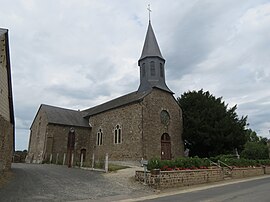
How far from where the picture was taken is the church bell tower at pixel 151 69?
3083 cm

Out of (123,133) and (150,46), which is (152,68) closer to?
(150,46)

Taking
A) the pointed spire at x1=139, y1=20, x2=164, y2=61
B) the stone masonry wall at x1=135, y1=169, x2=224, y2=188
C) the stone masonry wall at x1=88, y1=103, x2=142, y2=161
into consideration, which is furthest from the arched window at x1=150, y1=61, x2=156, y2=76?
the stone masonry wall at x1=135, y1=169, x2=224, y2=188

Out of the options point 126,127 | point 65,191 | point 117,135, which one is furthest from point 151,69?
point 65,191

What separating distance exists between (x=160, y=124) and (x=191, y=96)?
7211 mm

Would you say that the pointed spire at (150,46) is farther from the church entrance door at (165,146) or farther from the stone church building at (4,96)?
the stone church building at (4,96)

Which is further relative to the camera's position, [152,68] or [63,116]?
[63,116]

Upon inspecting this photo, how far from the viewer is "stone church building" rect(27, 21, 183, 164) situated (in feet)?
89.3

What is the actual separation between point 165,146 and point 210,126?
5824 millimetres

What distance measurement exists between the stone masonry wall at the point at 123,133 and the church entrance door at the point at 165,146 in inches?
133

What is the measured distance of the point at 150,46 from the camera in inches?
1319


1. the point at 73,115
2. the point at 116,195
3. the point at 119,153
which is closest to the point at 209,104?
the point at 119,153

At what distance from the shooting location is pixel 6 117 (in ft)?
54.0

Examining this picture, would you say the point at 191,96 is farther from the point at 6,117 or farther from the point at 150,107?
the point at 6,117

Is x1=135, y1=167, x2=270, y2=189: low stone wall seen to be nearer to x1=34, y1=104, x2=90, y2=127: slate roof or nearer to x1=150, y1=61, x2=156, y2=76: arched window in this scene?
x1=150, y1=61, x2=156, y2=76: arched window
